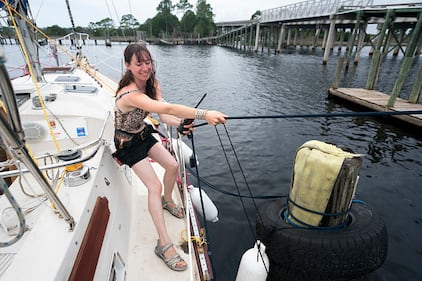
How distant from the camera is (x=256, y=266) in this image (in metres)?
2.71

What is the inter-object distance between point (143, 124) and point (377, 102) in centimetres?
1283

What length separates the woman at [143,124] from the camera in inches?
93.9

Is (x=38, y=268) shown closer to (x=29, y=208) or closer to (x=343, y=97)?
(x=29, y=208)

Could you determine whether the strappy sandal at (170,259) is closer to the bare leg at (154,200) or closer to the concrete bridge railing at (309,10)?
the bare leg at (154,200)

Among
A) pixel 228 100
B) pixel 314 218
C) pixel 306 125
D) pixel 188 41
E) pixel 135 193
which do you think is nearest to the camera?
pixel 314 218

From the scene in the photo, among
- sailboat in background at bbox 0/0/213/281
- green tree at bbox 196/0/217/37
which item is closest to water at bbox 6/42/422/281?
sailboat in background at bbox 0/0/213/281

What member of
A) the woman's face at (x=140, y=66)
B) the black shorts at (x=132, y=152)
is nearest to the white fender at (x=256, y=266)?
the black shorts at (x=132, y=152)

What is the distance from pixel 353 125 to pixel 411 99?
2.93 m

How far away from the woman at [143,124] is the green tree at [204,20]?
95.1 m

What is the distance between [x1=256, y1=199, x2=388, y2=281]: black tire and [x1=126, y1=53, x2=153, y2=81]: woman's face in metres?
2.21

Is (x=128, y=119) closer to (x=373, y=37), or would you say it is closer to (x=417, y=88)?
(x=417, y=88)

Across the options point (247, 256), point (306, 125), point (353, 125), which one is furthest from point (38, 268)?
point (353, 125)

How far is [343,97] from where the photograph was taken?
1432 cm

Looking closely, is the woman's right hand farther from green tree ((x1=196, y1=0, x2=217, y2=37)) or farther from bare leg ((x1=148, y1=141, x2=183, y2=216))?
green tree ((x1=196, y1=0, x2=217, y2=37))
